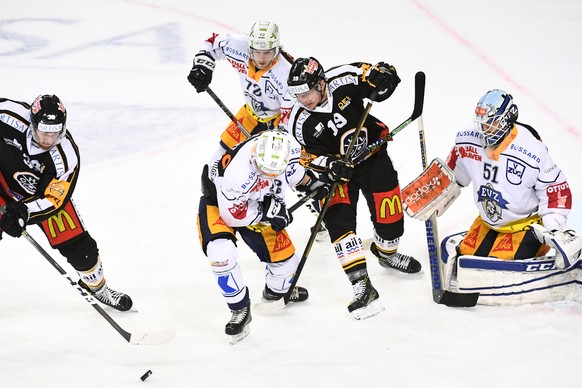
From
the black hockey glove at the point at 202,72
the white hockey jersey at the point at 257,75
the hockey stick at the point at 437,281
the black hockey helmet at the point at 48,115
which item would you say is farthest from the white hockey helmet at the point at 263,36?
the black hockey helmet at the point at 48,115

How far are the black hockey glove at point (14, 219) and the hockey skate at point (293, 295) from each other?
120 cm

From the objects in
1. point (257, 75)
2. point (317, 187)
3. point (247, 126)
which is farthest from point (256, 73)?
point (317, 187)

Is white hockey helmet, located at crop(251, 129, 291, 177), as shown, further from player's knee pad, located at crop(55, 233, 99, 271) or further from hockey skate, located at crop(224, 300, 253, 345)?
player's knee pad, located at crop(55, 233, 99, 271)

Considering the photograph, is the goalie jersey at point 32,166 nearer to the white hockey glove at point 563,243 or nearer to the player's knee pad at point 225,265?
the player's knee pad at point 225,265

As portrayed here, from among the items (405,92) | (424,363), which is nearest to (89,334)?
(424,363)

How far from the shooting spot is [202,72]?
4.89m

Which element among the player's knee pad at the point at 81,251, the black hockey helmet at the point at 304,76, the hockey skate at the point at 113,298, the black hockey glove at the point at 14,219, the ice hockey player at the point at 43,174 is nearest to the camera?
the black hockey glove at the point at 14,219

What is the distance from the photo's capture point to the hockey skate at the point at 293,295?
14.1ft

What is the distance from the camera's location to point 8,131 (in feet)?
13.2

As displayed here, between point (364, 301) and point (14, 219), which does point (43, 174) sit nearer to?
point (14, 219)

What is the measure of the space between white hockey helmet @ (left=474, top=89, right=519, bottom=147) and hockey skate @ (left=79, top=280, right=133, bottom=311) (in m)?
1.93

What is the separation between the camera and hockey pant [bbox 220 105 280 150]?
4.91 meters

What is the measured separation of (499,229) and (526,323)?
50 centimetres

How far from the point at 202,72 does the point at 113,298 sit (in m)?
1.37
